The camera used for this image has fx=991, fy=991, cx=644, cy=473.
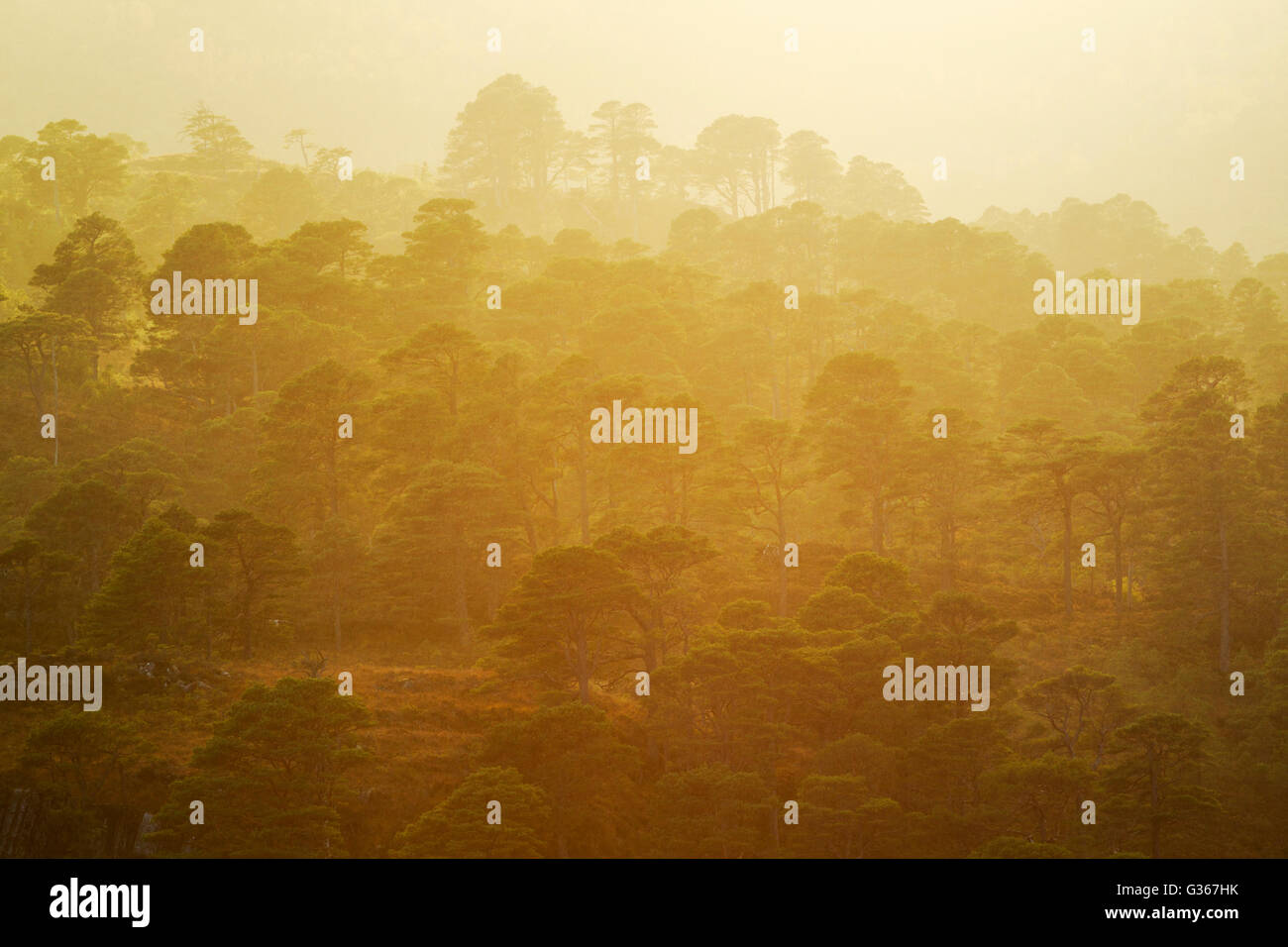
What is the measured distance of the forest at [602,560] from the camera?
1182 inches

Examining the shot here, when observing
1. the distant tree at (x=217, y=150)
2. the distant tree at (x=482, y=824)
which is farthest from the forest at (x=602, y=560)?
the distant tree at (x=217, y=150)

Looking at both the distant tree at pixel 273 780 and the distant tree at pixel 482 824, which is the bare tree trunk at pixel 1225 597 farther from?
the distant tree at pixel 273 780

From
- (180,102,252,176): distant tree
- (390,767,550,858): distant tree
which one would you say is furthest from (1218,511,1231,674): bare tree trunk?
(180,102,252,176): distant tree

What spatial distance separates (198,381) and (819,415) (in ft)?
112

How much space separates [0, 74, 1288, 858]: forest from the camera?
30.0 metres

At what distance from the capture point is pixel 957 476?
48.8 meters

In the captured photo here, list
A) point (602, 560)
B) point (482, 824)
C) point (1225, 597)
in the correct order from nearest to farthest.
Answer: point (482, 824)
point (602, 560)
point (1225, 597)

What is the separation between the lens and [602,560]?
114 feet

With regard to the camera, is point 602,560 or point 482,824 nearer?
point 482,824

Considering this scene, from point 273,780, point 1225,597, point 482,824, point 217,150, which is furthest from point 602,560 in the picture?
point 217,150

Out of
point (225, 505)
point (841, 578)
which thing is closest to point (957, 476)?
point (841, 578)

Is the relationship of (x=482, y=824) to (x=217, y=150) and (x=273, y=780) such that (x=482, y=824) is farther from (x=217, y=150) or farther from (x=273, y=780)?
(x=217, y=150)

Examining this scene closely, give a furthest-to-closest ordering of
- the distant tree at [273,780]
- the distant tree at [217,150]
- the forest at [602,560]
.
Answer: the distant tree at [217,150] < the forest at [602,560] < the distant tree at [273,780]
